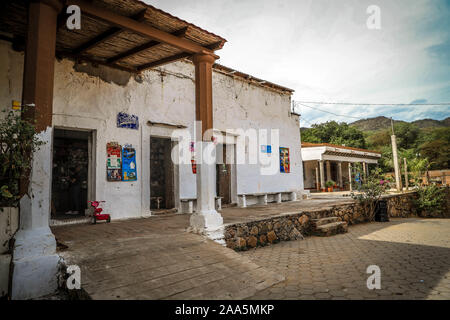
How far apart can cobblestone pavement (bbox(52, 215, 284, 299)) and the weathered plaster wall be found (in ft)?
7.28

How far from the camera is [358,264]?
4453mm

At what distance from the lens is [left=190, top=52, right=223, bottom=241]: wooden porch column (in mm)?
4958

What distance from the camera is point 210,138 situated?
17.0 ft

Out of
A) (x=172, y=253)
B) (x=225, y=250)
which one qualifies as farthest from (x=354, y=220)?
(x=172, y=253)

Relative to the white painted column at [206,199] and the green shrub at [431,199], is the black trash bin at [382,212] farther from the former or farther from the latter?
the white painted column at [206,199]

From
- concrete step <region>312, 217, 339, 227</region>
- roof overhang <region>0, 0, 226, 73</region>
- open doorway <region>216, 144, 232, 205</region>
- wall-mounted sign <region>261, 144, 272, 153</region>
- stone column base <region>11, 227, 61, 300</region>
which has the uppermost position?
roof overhang <region>0, 0, 226, 73</region>

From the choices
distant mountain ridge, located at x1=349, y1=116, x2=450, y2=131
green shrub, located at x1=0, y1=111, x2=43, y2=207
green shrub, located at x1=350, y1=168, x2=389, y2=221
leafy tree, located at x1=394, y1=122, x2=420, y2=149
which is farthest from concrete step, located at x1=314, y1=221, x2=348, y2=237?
distant mountain ridge, located at x1=349, y1=116, x2=450, y2=131

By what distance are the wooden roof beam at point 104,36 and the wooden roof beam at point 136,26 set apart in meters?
0.13

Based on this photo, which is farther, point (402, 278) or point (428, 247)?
point (428, 247)

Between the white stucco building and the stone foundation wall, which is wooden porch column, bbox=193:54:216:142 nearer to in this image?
the stone foundation wall

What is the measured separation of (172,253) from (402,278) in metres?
3.11

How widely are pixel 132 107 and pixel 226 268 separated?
4.88 meters
